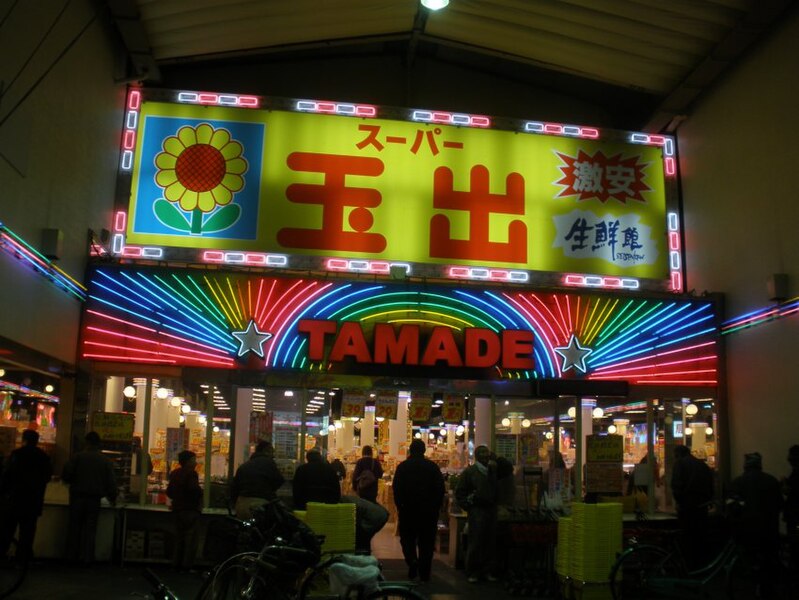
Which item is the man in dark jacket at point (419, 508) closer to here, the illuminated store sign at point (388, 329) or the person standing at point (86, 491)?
the illuminated store sign at point (388, 329)

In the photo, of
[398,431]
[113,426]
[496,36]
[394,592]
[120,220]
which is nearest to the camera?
[394,592]

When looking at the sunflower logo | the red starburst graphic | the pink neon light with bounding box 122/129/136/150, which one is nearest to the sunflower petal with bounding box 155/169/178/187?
the sunflower logo

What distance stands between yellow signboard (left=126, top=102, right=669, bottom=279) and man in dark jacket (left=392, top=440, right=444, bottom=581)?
388 centimetres

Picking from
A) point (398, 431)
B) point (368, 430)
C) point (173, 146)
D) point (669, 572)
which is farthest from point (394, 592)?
point (368, 430)

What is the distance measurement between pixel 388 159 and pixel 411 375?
369 cm

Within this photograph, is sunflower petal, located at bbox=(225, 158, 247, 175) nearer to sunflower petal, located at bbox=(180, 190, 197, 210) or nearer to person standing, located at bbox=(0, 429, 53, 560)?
sunflower petal, located at bbox=(180, 190, 197, 210)

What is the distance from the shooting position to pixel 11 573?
9508mm

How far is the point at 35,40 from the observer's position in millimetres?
9344

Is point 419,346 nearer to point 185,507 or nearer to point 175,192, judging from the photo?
point 185,507

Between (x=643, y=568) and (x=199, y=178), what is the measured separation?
873 cm

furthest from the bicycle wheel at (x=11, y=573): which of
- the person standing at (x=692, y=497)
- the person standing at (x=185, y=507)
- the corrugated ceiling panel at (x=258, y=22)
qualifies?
the person standing at (x=692, y=497)

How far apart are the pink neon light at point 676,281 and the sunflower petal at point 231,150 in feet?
24.5

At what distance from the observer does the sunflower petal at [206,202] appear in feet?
43.2

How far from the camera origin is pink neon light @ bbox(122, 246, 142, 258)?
1280cm
